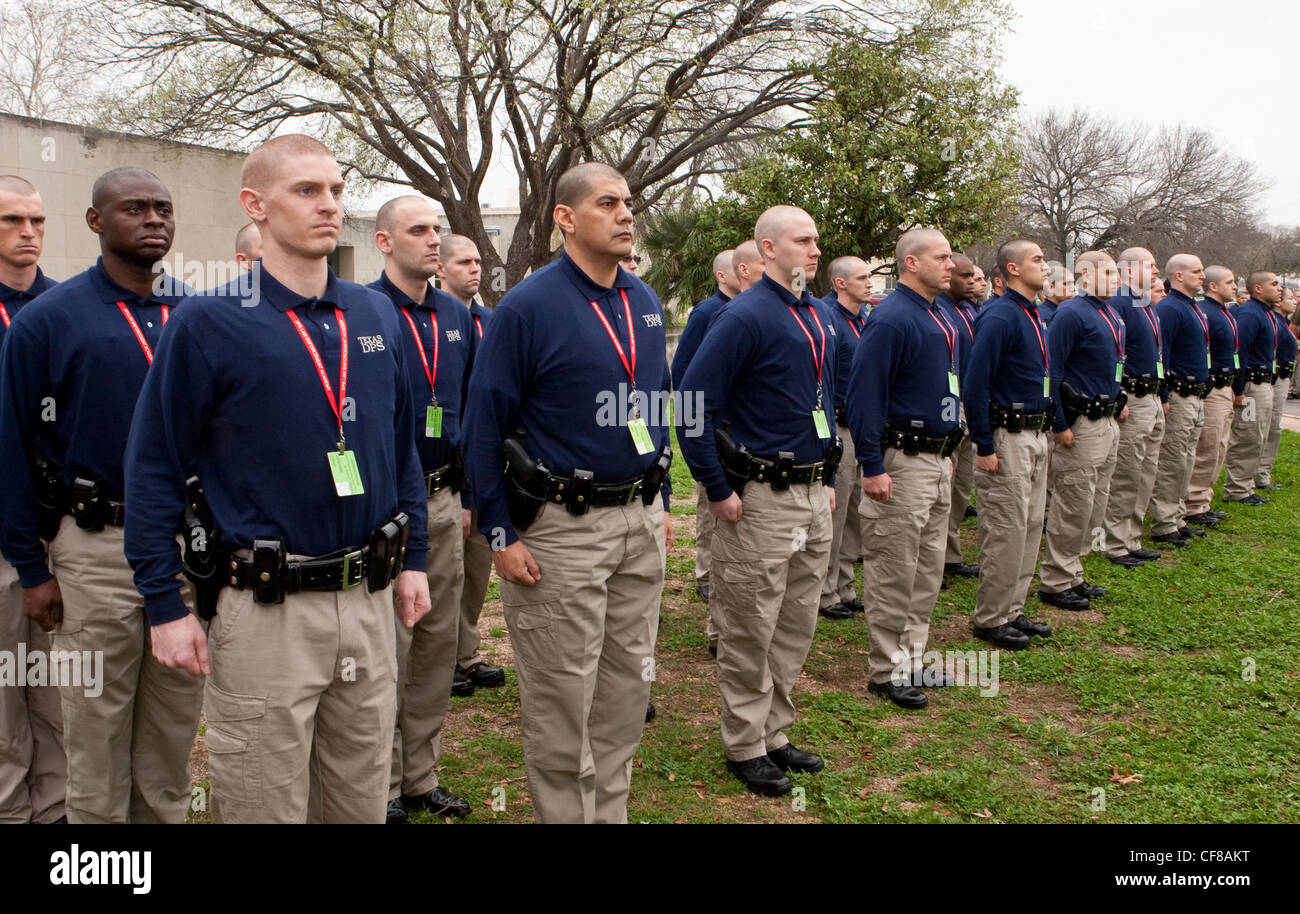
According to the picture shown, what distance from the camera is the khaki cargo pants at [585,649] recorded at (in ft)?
12.4

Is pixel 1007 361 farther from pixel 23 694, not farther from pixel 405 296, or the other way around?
pixel 23 694

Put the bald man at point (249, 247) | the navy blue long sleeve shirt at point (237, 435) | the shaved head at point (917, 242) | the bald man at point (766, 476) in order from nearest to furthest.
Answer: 1. the navy blue long sleeve shirt at point (237, 435)
2. the bald man at point (766, 476)
3. the bald man at point (249, 247)
4. the shaved head at point (917, 242)

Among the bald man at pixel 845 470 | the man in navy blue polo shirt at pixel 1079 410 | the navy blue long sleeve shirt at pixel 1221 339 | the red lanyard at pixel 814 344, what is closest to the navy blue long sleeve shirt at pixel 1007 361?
the man in navy blue polo shirt at pixel 1079 410

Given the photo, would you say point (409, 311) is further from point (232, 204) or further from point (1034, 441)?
point (232, 204)

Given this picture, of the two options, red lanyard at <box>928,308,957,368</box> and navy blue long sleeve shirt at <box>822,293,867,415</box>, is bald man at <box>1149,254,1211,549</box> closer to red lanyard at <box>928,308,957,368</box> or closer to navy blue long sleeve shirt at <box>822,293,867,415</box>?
navy blue long sleeve shirt at <box>822,293,867,415</box>

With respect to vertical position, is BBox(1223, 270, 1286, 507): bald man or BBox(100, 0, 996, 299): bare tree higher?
BBox(100, 0, 996, 299): bare tree

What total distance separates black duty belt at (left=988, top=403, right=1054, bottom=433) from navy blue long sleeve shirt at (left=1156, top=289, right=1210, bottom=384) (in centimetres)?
393

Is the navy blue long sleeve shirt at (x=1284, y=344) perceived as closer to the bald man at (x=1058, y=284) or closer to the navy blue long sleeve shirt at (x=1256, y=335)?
the navy blue long sleeve shirt at (x=1256, y=335)

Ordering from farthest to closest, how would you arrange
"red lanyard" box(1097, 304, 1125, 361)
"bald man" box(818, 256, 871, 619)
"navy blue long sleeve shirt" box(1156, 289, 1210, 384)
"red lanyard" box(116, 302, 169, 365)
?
1. "navy blue long sleeve shirt" box(1156, 289, 1210, 384)
2. "red lanyard" box(1097, 304, 1125, 361)
3. "bald man" box(818, 256, 871, 619)
4. "red lanyard" box(116, 302, 169, 365)

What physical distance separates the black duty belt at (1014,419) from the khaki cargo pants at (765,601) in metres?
2.44

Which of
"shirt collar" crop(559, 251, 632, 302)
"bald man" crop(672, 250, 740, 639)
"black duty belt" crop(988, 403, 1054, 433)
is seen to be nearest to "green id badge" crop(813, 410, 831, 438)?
"shirt collar" crop(559, 251, 632, 302)

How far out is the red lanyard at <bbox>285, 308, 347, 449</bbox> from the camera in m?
2.95
